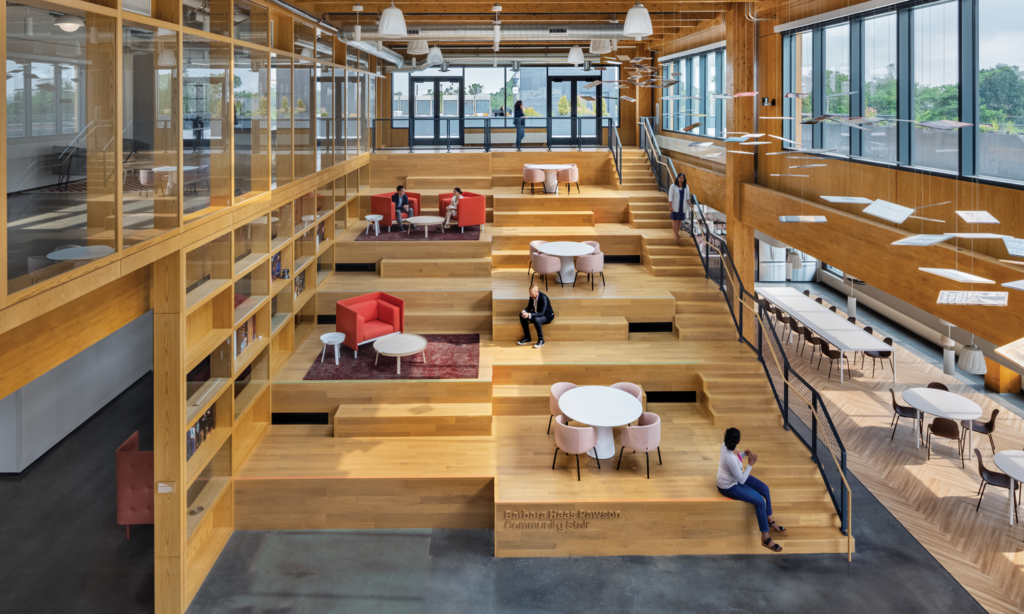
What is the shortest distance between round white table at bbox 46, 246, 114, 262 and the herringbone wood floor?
28.0 feet

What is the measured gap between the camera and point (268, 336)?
9.62 meters

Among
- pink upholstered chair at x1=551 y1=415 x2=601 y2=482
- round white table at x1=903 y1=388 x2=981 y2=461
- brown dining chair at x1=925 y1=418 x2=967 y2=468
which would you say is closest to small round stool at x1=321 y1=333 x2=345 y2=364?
pink upholstered chair at x1=551 y1=415 x2=601 y2=482

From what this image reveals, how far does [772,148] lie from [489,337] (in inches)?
242

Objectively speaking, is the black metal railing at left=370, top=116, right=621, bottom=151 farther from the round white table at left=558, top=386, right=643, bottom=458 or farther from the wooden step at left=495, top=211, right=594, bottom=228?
the round white table at left=558, top=386, right=643, bottom=458

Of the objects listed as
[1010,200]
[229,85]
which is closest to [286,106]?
[229,85]

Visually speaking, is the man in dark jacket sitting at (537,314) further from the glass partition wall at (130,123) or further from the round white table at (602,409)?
the glass partition wall at (130,123)

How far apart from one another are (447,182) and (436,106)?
8.20m

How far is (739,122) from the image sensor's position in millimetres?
13227

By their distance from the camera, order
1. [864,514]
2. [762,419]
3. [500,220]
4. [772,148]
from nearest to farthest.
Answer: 1. [864,514]
2. [762,419]
3. [772,148]
4. [500,220]

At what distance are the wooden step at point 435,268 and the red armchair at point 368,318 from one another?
183 cm

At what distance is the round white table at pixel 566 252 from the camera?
12.4m

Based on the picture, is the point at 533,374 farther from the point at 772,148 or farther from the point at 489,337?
the point at 772,148

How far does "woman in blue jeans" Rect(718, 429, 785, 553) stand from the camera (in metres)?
7.96

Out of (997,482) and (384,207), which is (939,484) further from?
(384,207)
